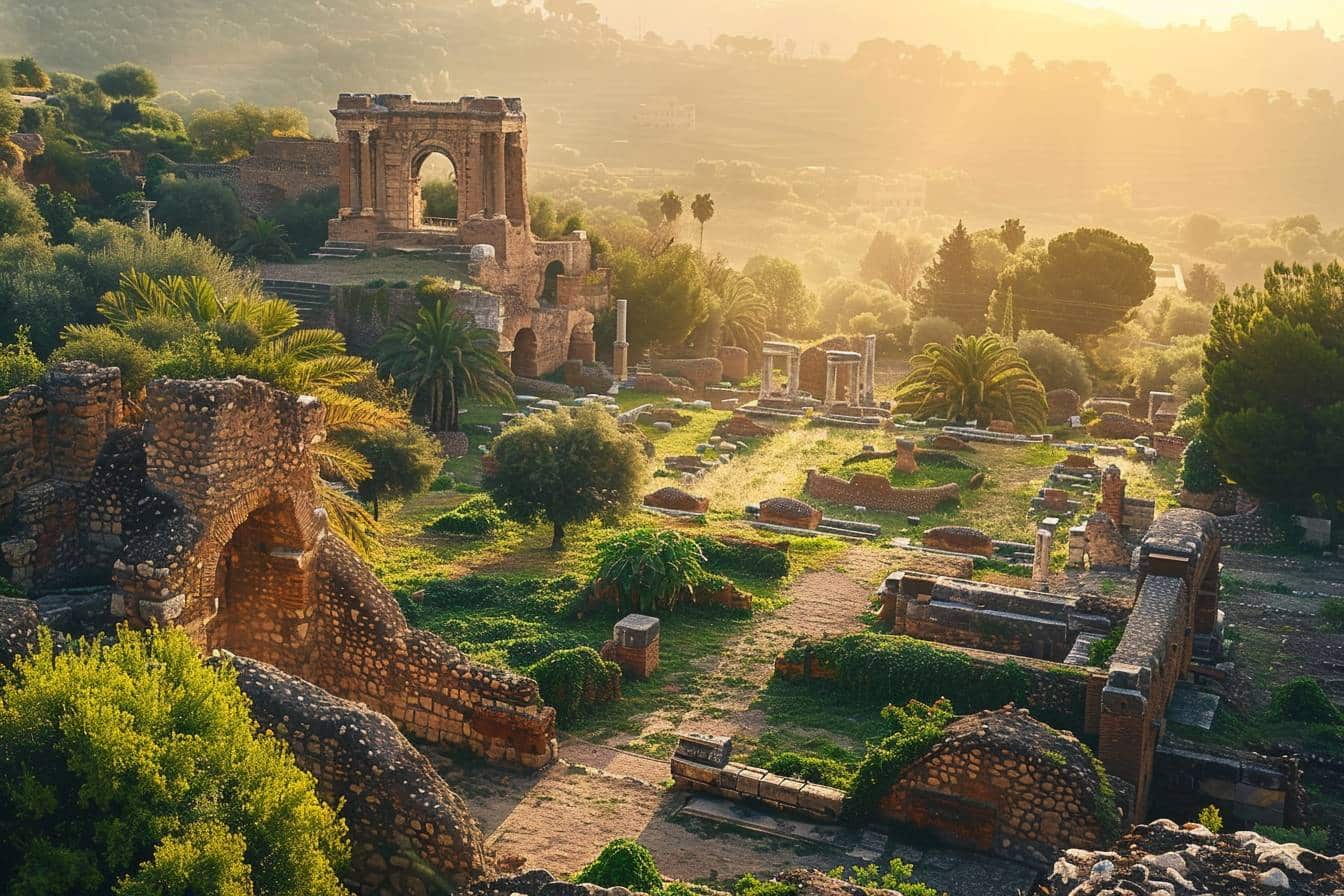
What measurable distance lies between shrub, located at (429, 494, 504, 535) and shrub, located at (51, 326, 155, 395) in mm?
7159

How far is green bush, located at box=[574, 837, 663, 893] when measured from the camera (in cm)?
1076

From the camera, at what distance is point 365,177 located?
4412 centimetres

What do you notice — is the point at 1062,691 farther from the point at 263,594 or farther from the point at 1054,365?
the point at 1054,365

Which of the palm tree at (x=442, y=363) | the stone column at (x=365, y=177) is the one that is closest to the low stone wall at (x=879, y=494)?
the palm tree at (x=442, y=363)

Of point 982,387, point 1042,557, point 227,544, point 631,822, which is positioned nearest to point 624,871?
point 631,822

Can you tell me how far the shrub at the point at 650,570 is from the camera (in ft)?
64.5

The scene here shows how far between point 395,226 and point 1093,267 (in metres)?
26.2

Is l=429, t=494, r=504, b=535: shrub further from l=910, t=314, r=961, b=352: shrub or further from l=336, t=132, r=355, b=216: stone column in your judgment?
l=910, t=314, r=961, b=352: shrub

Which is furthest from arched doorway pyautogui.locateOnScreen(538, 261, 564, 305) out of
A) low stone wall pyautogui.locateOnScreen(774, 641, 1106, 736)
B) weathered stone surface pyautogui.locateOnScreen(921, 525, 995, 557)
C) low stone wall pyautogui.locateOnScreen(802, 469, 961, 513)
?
low stone wall pyautogui.locateOnScreen(774, 641, 1106, 736)

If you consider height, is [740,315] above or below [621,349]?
above

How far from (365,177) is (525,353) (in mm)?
7761

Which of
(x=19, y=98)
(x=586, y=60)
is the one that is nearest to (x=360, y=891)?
(x=19, y=98)

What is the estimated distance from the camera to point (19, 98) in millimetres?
49688

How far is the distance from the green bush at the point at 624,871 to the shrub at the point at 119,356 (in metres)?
8.61
